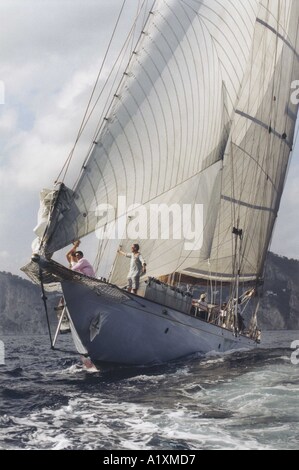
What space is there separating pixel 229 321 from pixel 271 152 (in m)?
8.94

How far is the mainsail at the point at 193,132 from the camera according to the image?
56.6ft

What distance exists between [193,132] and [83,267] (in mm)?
5417

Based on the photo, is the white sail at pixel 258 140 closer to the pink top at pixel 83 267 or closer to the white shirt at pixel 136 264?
the white shirt at pixel 136 264

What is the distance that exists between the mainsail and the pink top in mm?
1830

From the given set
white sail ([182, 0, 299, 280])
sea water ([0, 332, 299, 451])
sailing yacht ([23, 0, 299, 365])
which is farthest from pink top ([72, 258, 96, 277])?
white sail ([182, 0, 299, 280])

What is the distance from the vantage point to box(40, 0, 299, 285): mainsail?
56.6ft

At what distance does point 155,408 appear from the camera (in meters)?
12.6

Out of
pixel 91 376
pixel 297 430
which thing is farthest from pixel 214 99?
pixel 297 430

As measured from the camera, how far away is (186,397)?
13711mm

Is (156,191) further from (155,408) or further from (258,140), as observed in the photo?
(258,140)

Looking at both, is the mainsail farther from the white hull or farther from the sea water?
the sea water

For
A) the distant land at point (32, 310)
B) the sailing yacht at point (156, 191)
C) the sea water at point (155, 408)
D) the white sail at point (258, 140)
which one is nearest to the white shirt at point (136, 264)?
the sailing yacht at point (156, 191)

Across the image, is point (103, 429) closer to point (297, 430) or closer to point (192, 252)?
point (297, 430)

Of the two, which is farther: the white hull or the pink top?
the white hull
